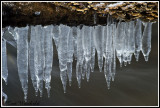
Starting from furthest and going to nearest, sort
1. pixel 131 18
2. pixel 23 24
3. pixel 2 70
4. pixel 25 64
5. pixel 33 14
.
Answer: pixel 2 70, pixel 25 64, pixel 131 18, pixel 23 24, pixel 33 14

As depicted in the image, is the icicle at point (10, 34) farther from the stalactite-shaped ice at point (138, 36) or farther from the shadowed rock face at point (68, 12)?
the stalactite-shaped ice at point (138, 36)

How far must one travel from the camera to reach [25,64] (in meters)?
1.95

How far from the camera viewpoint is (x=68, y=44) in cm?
197

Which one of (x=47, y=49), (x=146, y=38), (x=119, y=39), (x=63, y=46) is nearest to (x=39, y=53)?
(x=47, y=49)

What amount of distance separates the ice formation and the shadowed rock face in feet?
0.46

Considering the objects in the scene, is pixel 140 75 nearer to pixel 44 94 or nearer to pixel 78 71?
pixel 44 94

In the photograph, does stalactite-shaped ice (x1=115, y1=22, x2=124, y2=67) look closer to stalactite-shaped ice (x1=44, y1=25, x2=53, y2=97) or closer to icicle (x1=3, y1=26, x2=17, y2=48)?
stalactite-shaped ice (x1=44, y1=25, x2=53, y2=97)

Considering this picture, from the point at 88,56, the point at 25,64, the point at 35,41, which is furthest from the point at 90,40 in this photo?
the point at 25,64

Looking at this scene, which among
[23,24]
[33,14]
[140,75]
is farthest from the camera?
[140,75]

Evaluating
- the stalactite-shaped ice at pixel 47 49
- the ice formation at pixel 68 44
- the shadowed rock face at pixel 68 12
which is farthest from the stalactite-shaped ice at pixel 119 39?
the stalactite-shaped ice at pixel 47 49

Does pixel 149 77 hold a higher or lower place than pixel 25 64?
lower

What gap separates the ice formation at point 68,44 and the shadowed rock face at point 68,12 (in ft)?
0.46

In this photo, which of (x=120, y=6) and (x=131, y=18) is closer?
(x=120, y=6)

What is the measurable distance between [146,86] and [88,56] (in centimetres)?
353
